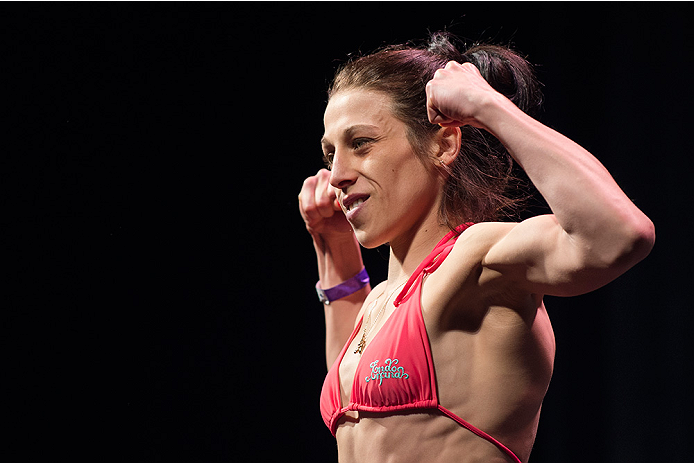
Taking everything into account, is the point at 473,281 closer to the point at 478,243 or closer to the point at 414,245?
the point at 478,243

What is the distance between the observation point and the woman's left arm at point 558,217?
0.74 meters

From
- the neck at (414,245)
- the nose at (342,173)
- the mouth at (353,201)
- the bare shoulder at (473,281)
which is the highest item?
the nose at (342,173)

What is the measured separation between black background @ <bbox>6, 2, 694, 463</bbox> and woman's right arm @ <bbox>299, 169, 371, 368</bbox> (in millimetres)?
688

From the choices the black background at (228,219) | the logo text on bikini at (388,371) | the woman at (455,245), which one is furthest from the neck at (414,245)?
the black background at (228,219)

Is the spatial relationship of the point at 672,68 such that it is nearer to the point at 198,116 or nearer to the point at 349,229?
the point at 349,229

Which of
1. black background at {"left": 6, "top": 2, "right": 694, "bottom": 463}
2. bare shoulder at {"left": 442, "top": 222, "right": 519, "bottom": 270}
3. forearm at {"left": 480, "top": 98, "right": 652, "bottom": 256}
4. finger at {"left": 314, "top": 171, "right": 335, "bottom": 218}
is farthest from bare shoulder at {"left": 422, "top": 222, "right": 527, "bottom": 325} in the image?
black background at {"left": 6, "top": 2, "right": 694, "bottom": 463}

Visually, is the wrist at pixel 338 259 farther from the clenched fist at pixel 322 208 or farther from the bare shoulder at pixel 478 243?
the bare shoulder at pixel 478 243

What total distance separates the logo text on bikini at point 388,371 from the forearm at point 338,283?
1.83 ft

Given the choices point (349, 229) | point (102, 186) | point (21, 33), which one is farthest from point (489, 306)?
point (21, 33)

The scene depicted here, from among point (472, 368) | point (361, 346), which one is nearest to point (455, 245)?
point (472, 368)

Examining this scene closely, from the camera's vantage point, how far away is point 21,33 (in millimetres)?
1922

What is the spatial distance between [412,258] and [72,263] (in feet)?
3.82

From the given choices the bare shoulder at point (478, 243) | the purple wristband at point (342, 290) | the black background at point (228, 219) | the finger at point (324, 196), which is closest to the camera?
the bare shoulder at point (478, 243)

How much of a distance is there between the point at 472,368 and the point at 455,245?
0.18 meters
